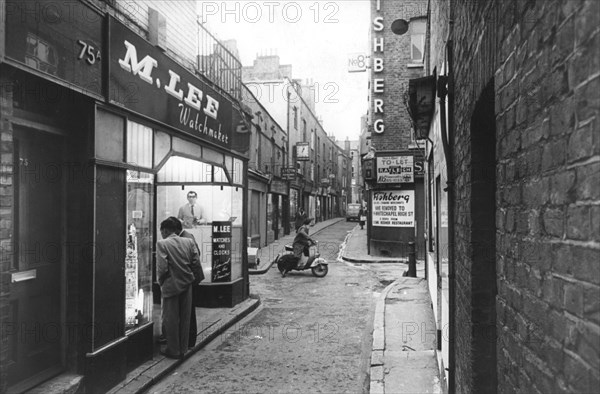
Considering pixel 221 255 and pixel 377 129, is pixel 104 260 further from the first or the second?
pixel 377 129

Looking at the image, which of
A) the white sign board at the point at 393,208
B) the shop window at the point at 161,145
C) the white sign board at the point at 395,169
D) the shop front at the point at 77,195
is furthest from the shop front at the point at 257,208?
the shop front at the point at 77,195

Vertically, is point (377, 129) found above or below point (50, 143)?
above

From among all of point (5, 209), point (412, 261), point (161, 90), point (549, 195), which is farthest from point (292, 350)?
point (412, 261)

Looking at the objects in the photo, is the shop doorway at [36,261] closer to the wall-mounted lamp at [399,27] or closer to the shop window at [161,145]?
the shop window at [161,145]

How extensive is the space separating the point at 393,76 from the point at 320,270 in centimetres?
935

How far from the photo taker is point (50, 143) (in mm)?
4766

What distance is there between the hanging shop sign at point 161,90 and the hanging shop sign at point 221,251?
5.37 feet

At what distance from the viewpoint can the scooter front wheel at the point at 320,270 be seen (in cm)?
1355

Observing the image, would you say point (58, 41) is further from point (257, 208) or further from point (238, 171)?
point (257, 208)

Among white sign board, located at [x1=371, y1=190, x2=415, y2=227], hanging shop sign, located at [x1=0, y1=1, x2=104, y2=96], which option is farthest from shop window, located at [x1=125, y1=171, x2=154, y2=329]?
white sign board, located at [x1=371, y1=190, x2=415, y2=227]

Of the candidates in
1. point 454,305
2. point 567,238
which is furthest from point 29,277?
point 567,238

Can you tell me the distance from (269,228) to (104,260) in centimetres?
1875

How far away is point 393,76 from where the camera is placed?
18797 mm

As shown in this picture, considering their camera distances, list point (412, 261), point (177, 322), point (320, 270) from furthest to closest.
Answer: point (320, 270), point (412, 261), point (177, 322)
